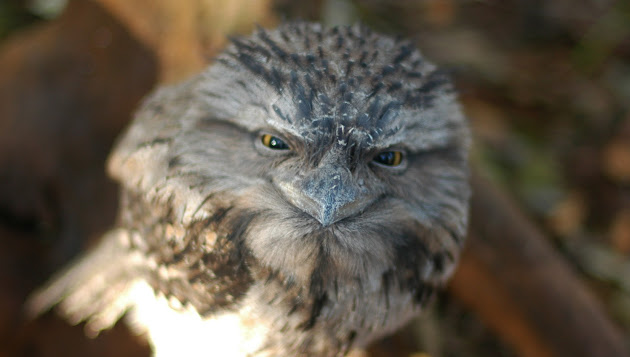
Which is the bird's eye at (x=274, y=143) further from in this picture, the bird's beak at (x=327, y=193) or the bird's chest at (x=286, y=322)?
the bird's chest at (x=286, y=322)

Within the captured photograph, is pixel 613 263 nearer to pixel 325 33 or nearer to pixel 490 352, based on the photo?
pixel 490 352

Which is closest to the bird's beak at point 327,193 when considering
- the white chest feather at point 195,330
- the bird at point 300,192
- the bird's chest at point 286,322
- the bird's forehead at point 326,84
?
the bird at point 300,192

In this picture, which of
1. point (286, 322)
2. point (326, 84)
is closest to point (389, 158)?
point (326, 84)

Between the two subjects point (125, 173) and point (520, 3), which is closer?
point (125, 173)

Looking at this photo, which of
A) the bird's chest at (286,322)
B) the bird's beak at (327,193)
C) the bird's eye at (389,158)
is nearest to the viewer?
the bird's beak at (327,193)

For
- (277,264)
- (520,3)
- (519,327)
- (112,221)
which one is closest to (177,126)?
(277,264)

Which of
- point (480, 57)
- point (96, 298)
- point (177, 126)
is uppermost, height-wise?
point (480, 57)

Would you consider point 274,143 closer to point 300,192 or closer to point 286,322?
point 300,192

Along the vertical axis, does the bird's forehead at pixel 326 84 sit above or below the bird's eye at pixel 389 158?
above

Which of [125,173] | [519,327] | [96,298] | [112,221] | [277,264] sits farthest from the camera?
[112,221]
